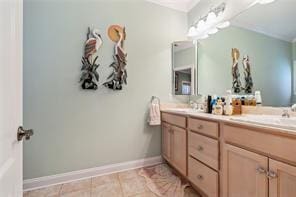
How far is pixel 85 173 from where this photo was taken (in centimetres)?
211

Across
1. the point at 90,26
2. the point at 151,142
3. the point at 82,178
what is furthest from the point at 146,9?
the point at 82,178

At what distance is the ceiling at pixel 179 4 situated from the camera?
2538mm

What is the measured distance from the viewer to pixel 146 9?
8.06 feet

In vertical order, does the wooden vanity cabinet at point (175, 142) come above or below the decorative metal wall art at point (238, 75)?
below

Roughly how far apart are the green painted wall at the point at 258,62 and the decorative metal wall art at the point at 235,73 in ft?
0.14

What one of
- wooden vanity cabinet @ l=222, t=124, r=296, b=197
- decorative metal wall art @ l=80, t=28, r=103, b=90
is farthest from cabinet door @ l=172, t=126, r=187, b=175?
decorative metal wall art @ l=80, t=28, r=103, b=90

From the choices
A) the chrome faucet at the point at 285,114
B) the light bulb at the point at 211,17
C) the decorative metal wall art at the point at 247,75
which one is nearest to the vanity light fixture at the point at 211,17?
the light bulb at the point at 211,17

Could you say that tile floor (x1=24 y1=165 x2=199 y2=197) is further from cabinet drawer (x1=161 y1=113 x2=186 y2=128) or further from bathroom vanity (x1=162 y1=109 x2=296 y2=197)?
cabinet drawer (x1=161 y1=113 x2=186 y2=128)

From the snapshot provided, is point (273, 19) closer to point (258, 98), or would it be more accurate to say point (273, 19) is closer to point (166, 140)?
point (258, 98)

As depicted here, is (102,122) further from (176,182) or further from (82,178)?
(176,182)

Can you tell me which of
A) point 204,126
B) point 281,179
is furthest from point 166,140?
point 281,179

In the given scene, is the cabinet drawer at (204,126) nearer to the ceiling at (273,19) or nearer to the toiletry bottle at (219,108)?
the toiletry bottle at (219,108)

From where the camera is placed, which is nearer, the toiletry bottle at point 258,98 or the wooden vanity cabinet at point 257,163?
the wooden vanity cabinet at point 257,163
